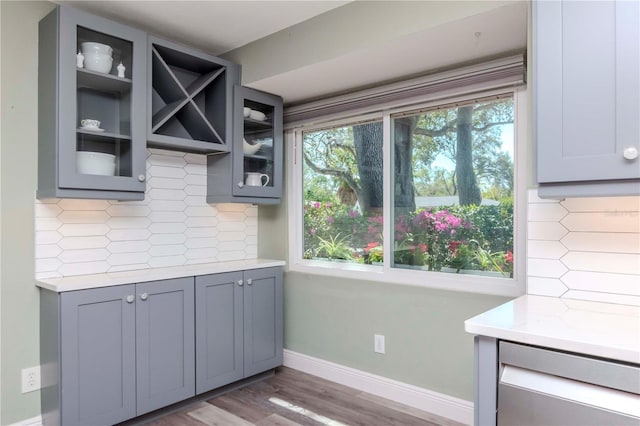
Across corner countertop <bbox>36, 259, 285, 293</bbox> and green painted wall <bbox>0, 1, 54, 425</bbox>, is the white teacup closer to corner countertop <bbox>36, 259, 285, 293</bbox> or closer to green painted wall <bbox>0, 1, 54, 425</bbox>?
green painted wall <bbox>0, 1, 54, 425</bbox>

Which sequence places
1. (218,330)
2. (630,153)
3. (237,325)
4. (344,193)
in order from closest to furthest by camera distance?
(630,153)
(218,330)
(237,325)
(344,193)

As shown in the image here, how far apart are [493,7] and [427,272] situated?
4.78ft

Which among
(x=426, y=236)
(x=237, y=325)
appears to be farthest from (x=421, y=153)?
(x=237, y=325)

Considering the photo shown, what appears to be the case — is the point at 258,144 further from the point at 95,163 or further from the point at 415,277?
the point at 415,277

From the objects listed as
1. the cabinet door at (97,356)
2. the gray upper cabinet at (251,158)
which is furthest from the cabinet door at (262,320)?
the cabinet door at (97,356)

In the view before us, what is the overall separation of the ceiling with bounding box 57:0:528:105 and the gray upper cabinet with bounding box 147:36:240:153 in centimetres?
15

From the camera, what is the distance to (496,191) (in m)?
2.34

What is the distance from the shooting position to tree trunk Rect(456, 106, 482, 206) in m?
2.43

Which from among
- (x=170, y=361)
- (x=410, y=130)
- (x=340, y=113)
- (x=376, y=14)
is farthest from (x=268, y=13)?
(x=170, y=361)

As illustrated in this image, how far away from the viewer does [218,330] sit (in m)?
2.70

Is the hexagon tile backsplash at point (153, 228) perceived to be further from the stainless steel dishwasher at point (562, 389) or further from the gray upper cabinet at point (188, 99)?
the stainless steel dishwasher at point (562, 389)

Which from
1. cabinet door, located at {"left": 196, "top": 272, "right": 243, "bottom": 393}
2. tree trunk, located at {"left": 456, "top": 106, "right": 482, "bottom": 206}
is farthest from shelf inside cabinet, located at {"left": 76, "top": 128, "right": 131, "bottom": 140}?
tree trunk, located at {"left": 456, "top": 106, "right": 482, "bottom": 206}

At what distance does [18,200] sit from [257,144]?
143 cm

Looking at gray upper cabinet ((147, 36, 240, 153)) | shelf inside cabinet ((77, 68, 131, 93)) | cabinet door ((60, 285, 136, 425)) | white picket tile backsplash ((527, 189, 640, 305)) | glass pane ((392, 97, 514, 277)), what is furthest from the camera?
gray upper cabinet ((147, 36, 240, 153))
